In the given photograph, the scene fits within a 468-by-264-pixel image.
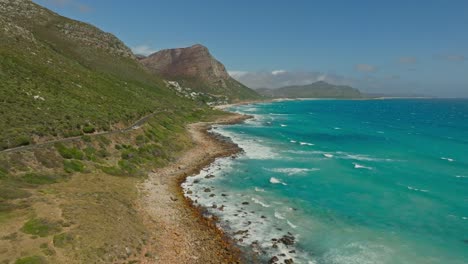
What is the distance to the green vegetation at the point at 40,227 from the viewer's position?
26297 millimetres

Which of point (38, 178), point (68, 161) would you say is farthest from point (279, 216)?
point (68, 161)

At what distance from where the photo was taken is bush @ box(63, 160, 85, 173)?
4436 cm

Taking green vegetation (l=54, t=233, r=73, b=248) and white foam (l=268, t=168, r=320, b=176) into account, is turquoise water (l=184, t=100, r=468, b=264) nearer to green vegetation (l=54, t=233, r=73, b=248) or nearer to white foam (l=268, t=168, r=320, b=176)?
white foam (l=268, t=168, r=320, b=176)

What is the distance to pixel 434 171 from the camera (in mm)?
66562

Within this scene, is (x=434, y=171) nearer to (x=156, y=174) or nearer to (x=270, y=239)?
(x=270, y=239)

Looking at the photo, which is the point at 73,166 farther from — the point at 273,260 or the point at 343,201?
the point at 343,201

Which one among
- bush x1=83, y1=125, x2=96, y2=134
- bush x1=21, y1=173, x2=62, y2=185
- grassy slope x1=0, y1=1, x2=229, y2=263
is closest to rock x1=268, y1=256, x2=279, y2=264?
grassy slope x1=0, y1=1, x2=229, y2=263

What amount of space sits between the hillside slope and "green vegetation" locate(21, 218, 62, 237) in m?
21.7

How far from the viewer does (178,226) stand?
35.9 meters

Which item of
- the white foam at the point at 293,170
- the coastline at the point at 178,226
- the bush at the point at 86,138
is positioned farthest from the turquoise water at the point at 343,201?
the bush at the point at 86,138

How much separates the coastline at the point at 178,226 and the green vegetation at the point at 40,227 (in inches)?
345

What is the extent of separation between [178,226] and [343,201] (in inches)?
1038

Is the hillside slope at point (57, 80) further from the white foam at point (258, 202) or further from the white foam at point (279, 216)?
the white foam at point (279, 216)

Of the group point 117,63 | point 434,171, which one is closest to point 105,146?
point 434,171
